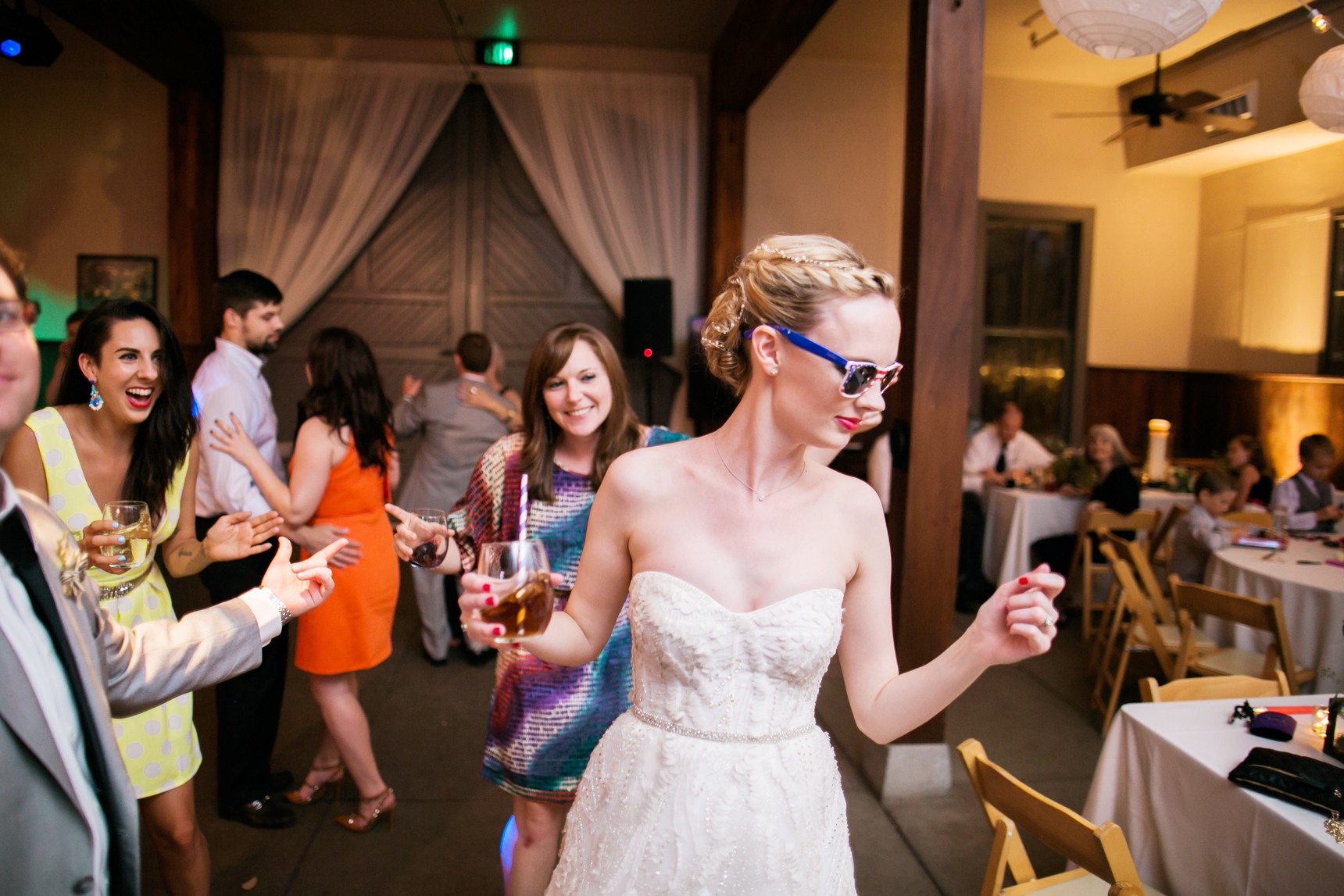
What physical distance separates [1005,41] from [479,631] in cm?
698

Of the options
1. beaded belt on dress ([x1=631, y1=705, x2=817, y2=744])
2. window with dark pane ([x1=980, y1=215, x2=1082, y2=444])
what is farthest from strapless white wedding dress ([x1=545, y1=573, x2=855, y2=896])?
window with dark pane ([x1=980, y1=215, x2=1082, y2=444])

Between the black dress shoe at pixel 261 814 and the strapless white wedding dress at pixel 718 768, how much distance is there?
185 centimetres

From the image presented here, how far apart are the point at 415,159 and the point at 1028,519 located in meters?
5.15

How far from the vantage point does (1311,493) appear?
5004 millimetres

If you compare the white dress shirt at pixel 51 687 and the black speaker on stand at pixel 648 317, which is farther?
the black speaker on stand at pixel 648 317

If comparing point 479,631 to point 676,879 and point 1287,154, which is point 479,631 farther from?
point 1287,154

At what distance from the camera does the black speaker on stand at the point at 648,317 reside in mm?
6320

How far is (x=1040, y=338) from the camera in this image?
7602 mm

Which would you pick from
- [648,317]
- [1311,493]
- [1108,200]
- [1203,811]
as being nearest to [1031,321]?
[1108,200]

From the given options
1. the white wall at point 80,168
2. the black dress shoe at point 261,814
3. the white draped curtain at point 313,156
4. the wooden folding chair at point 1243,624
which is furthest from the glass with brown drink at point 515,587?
the white wall at point 80,168

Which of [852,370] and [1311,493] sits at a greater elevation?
[852,370]

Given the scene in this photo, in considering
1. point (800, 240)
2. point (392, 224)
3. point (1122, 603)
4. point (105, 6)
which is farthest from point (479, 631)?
point (392, 224)

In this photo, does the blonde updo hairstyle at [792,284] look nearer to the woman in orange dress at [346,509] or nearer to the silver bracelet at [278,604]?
the silver bracelet at [278,604]

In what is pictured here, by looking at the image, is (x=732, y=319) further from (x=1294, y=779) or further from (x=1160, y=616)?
(x=1160, y=616)
